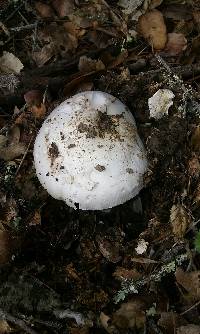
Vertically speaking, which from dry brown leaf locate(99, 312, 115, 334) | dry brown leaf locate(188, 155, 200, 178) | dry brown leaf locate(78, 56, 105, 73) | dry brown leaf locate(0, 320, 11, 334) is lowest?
dry brown leaf locate(0, 320, 11, 334)

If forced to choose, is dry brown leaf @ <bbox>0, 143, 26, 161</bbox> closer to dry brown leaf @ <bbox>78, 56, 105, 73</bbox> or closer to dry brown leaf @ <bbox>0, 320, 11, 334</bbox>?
dry brown leaf @ <bbox>78, 56, 105, 73</bbox>

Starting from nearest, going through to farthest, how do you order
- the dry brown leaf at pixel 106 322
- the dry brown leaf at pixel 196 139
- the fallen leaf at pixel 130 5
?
the dry brown leaf at pixel 106 322 < the dry brown leaf at pixel 196 139 < the fallen leaf at pixel 130 5

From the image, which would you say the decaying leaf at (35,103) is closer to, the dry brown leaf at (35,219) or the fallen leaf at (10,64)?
the fallen leaf at (10,64)

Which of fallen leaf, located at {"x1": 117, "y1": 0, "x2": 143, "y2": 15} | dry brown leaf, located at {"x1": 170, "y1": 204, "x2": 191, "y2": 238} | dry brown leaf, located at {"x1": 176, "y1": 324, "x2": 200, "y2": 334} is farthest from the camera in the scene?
fallen leaf, located at {"x1": 117, "y1": 0, "x2": 143, "y2": 15}

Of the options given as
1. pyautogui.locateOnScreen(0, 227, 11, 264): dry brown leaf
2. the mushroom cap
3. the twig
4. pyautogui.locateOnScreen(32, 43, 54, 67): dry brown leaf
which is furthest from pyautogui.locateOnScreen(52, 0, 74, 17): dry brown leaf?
the twig

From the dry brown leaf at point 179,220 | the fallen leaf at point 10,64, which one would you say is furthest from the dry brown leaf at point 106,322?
the fallen leaf at point 10,64

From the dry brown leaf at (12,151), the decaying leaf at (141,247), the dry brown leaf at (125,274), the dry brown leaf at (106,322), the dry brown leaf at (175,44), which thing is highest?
the dry brown leaf at (175,44)

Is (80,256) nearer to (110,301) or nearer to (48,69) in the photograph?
(110,301)
